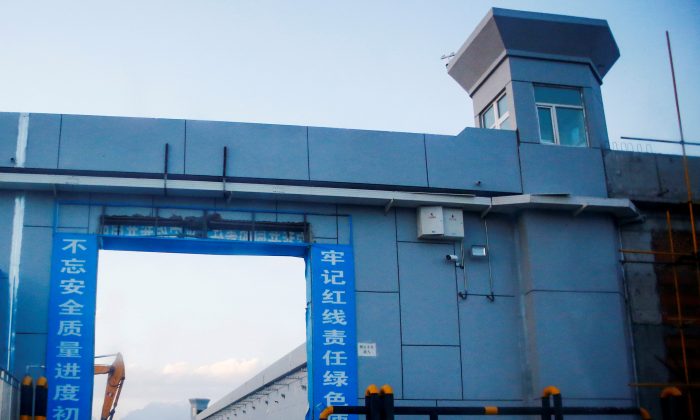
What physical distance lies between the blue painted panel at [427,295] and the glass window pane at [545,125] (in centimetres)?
280

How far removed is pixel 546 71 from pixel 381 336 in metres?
5.77

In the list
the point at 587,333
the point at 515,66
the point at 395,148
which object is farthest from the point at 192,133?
the point at 587,333

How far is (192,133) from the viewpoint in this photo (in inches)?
510

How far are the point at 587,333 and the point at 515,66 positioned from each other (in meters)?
4.85

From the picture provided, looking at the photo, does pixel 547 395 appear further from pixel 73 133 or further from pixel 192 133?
pixel 73 133

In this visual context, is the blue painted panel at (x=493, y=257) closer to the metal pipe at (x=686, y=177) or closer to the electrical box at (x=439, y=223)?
the electrical box at (x=439, y=223)

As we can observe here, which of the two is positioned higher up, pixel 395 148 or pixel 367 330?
pixel 395 148

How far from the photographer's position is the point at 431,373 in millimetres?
12875

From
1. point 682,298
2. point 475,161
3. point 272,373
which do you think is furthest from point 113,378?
point 682,298

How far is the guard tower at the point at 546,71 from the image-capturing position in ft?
47.4

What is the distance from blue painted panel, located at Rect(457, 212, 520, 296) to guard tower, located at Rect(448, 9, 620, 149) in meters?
1.64

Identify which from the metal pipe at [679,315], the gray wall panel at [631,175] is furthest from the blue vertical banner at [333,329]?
the metal pipe at [679,315]

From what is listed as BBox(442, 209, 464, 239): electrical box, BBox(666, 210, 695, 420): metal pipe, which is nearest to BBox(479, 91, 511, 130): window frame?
BBox(442, 209, 464, 239): electrical box

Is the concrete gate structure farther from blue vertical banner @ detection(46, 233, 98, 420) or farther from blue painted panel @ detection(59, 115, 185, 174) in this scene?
blue vertical banner @ detection(46, 233, 98, 420)
